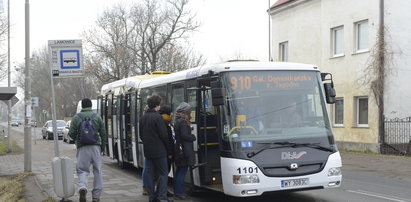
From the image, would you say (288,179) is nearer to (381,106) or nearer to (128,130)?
(128,130)

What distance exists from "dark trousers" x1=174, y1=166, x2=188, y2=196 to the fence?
49.5 feet

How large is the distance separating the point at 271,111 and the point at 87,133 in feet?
10.8

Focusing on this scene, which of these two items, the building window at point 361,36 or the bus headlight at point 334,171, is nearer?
the bus headlight at point 334,171

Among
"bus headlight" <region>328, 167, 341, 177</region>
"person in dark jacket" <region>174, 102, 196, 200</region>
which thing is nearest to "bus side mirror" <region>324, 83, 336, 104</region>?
"bus headlight" <region>328, 167, 341, 177</region>

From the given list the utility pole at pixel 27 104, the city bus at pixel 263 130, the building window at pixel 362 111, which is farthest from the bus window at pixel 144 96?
the building window at pixel 362 111

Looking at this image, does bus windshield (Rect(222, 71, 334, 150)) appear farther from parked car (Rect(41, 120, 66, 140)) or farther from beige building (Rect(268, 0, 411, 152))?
parked car (Rect(41, 120, 66, 140))

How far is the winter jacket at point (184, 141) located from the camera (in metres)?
9.65

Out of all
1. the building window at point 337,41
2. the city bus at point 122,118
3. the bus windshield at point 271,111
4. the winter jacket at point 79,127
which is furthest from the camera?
the building window at point 337,41

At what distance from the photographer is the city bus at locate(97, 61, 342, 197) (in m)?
8.73

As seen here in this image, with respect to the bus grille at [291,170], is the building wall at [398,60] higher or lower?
higher

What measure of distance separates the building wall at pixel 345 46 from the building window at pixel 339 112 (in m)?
0.27

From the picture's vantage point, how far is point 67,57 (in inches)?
420

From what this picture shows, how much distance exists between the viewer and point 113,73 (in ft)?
168

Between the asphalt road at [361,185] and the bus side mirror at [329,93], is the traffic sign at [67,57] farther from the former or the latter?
the bus side mirror at [329,93]
